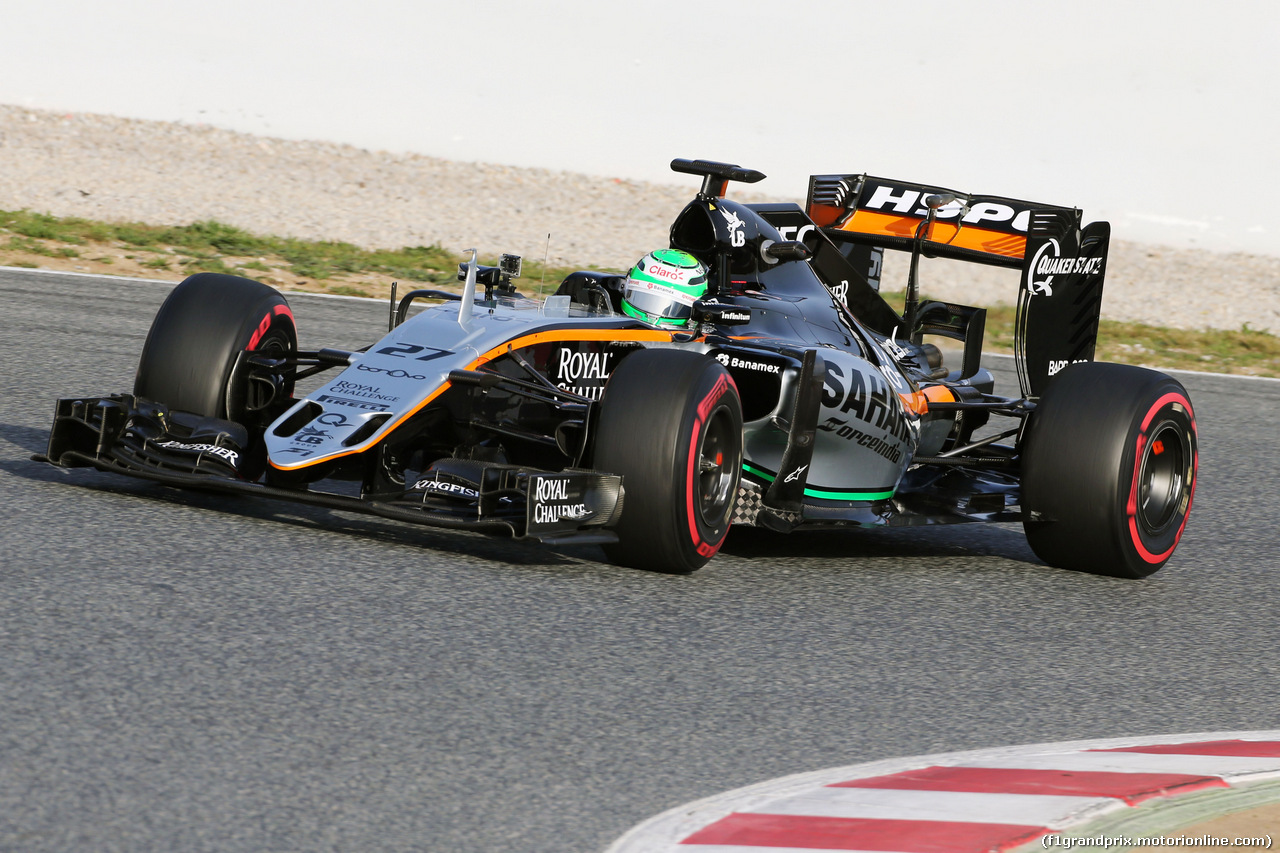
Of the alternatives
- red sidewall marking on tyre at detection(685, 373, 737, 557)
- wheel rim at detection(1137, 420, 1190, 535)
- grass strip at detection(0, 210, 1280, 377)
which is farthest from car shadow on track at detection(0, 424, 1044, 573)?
grass strip at detection(0, 210, 1280, 377)

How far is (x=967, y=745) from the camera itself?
4.28 metres

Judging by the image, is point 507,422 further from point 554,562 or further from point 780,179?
point 780,179

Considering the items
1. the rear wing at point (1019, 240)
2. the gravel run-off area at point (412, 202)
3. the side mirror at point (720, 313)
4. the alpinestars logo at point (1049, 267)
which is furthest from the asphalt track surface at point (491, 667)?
the gravel run-off area at point (412, 202)

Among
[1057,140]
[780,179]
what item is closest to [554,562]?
[780,179]

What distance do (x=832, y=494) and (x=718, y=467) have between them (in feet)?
2.59

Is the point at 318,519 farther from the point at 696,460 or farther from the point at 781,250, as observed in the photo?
the point at 781,250

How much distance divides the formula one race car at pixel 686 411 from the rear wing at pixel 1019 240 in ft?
0.06

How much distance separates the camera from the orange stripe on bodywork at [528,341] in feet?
18.3

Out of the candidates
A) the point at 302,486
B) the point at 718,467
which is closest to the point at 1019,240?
the point at 718,467

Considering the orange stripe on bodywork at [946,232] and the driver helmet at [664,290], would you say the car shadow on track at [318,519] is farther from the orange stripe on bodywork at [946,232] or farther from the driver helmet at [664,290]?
the orange stripe on bodywork at [946,232]

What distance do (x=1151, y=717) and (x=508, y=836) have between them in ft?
7.39

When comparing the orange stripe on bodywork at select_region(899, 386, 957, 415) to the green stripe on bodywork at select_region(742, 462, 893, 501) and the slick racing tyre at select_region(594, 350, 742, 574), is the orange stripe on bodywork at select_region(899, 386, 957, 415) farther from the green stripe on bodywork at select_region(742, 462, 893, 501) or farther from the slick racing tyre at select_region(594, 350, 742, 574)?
the slick racing tyre at select_region(594, 350, 742, 574)

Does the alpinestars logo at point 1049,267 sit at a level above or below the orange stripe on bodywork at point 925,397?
above

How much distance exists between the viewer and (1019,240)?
314 inches
